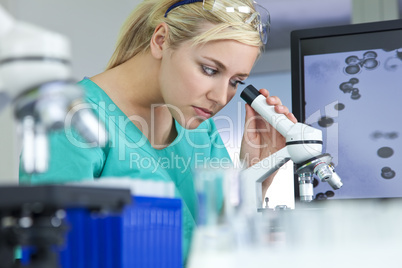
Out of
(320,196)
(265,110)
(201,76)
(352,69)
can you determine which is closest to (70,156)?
(201,76)

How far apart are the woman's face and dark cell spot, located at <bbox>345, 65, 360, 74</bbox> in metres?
0.25

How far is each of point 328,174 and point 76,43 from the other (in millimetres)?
2324

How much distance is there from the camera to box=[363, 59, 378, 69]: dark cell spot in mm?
1538

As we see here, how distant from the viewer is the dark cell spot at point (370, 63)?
5.05 feet

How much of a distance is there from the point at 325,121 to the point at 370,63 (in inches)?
7.6

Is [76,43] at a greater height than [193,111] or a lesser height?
greater

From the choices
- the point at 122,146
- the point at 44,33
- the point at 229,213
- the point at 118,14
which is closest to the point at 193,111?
the point at 122,146

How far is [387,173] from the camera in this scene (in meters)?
1.50

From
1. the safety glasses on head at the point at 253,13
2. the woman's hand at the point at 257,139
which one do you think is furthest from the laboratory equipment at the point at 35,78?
the woman's hand at the point at 257,139

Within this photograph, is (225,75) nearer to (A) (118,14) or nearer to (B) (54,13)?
(B) (54,13)

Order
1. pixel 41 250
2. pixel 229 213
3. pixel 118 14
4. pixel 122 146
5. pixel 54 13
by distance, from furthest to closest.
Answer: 1. pixel 118 14
2. pixel 54 13
3. pixel 122 146
4. pixel 229 213
5. pixel 41 250

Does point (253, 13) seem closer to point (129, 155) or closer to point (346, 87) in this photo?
point (346, 87)

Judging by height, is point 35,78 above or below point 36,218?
above

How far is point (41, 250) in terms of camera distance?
1.80 ft
